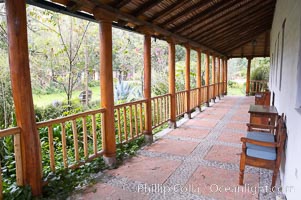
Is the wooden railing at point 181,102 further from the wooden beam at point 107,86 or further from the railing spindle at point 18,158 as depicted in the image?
the railing spindle at point 18,158

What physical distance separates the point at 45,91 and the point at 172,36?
405 centimetres

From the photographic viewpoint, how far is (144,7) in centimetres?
376

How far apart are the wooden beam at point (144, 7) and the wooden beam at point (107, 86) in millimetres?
700

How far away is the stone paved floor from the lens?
2.70 m

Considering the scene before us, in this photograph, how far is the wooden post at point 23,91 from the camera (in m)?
2.20

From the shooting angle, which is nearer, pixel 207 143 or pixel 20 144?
pixel 20 144

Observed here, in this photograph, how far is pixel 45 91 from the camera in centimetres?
668

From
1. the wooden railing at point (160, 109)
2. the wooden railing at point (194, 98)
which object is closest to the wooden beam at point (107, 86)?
the wooden railing at point (160, 109)

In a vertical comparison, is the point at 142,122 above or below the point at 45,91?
below

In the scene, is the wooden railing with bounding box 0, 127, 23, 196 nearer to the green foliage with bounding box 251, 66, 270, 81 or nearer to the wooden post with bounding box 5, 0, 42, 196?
the wooden post with bounding box 5, 0, 42, 196

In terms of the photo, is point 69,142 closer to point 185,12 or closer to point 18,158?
point 18,158

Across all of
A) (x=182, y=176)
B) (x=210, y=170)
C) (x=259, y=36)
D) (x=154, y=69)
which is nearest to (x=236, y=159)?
(x=210, y=170)

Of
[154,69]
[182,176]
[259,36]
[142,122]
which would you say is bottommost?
[182,176]

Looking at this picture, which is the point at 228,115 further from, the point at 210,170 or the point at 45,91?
the point at 45,91
